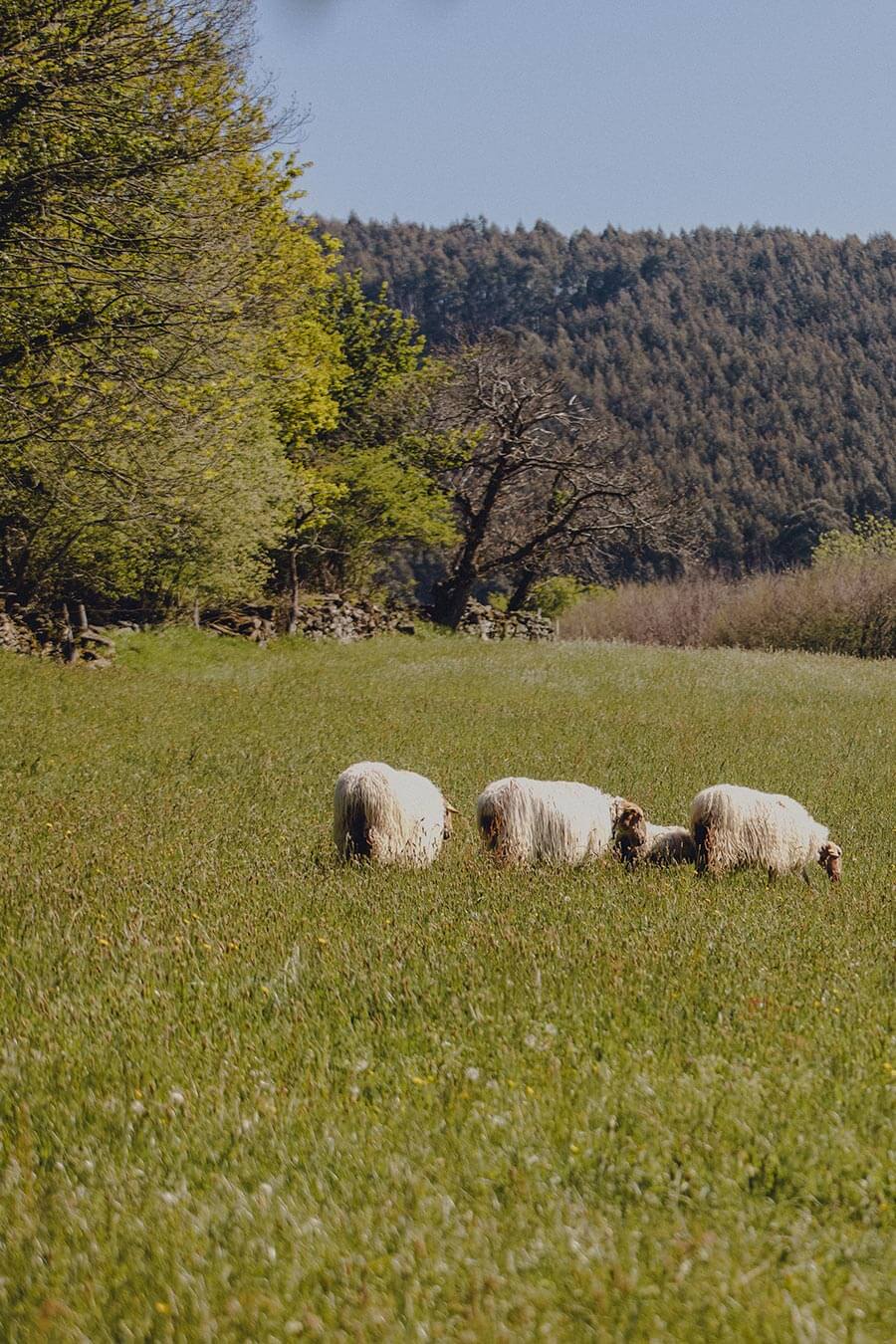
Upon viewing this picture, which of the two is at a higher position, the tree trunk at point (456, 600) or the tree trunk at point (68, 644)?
the tree trunk at point (456, 600)

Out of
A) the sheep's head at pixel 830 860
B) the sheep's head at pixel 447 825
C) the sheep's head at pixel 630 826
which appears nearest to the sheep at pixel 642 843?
the sheep's head at pixel 630 826

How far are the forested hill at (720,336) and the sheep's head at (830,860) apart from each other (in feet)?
316

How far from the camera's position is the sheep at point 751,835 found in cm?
841

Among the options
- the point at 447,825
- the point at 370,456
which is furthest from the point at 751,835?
the point at 370,456

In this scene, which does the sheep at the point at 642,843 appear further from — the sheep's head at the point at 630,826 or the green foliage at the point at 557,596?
the green foliage at the point at 557,596

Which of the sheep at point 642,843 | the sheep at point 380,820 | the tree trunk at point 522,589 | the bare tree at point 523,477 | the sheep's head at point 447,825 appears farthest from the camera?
the tree trunk at point 522,589

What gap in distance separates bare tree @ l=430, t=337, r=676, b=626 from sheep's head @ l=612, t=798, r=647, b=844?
31.8 m

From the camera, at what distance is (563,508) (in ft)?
144

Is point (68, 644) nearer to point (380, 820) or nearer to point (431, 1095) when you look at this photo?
point (380, 820)

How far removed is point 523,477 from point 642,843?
1383 inches

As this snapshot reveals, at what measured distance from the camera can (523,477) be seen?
139ft

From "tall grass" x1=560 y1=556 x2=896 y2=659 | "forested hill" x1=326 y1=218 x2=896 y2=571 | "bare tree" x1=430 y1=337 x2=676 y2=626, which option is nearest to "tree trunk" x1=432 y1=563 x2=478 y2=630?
"bare tree" x1=430 y1=337 x2=676 y2=626

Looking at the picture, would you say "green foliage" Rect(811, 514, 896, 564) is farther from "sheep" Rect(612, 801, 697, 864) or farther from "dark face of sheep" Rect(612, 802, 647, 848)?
"dark face of sheep" Rect(612, 802, 647, 848)

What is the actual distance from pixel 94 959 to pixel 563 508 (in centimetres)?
3966
